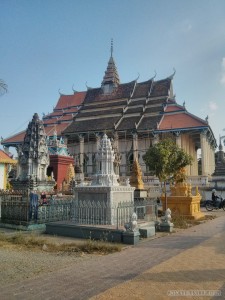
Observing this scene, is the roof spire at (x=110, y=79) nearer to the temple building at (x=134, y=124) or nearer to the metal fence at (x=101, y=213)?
the temple building at (x=134, y=124)

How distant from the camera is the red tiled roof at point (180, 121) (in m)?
31.9

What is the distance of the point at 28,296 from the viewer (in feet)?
12.4

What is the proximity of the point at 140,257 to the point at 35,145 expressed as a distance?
15287mm

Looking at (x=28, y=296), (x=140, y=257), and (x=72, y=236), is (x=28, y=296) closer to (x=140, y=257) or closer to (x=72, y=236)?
(x=140, y=257)

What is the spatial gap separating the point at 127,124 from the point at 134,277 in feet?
106

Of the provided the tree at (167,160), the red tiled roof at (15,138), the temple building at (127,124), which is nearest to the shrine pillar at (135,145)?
the temple building at (127,124)

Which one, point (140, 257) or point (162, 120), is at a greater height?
point (162, 120)

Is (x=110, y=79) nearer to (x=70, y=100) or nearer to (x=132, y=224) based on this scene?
(x=70, y=100)

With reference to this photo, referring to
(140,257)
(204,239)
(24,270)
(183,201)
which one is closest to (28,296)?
(24,270)

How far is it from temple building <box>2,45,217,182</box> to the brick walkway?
25.6 m

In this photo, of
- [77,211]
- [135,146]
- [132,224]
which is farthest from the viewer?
[135,146]

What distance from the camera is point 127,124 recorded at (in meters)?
36.2

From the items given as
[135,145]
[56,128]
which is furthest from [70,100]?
[135,145]

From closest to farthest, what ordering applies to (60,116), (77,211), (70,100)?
(77,211) < (60,116) < (70,100)
